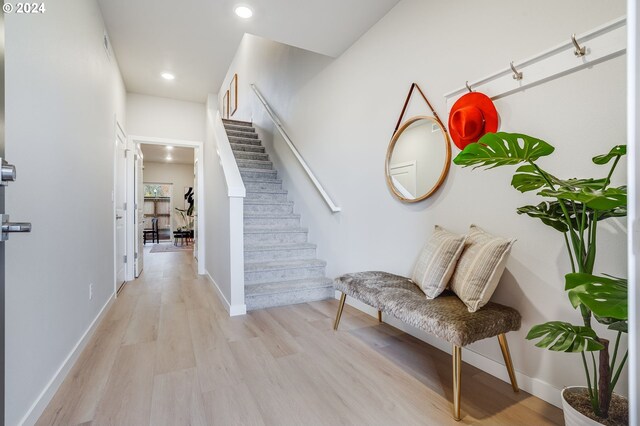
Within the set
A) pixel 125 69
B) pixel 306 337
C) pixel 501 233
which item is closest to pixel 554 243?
pixel 501 233

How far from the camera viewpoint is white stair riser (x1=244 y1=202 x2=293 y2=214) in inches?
152

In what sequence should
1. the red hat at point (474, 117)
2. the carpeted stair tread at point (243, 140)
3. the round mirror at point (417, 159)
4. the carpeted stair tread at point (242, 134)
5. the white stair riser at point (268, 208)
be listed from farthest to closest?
the carpeted stair tread at point (242, 134), the carpeted stair tread at point (243, 140), the white stair riser at point (268, 208), the round mirror at point (417, 159), the red hat at point (474, 117)

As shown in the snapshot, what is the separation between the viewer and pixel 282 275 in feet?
10.4

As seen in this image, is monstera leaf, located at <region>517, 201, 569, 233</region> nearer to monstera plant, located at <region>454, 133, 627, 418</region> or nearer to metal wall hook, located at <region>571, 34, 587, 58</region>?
monstera plant, located at <region>454, 133, 627, 418</region>

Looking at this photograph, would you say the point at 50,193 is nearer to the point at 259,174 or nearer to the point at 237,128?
the point at 259,174

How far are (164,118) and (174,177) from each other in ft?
20.9

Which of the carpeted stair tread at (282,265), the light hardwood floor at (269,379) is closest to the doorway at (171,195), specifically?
the carpeted stair tread at (282,265)

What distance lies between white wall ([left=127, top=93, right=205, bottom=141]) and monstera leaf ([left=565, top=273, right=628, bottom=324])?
5.31 m

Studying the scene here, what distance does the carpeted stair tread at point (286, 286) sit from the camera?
2.89m

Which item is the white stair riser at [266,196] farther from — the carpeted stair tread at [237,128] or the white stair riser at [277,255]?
the carpeted stair tread at [237,128]

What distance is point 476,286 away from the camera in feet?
5.12

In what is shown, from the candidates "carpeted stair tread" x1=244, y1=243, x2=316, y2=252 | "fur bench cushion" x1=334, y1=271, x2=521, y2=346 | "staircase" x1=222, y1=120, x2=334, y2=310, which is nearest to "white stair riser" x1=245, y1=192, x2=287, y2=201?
"staircase" x1=222, y1=120, x2=334, y2=310

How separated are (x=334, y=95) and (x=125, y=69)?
290 centimetres

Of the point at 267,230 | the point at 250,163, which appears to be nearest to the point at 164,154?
the point at 250,163
